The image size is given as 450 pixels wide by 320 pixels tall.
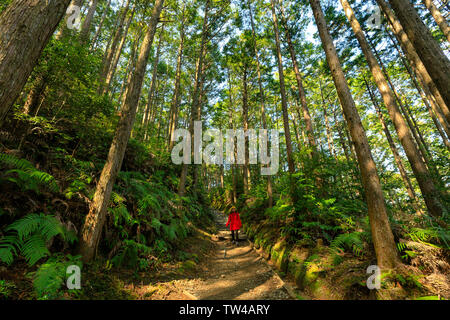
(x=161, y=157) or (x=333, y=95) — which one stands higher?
(x=333, y=95)

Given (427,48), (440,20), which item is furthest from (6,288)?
(440,20)

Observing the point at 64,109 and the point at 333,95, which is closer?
the point at 64,109

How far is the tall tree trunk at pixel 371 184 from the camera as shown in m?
3.24

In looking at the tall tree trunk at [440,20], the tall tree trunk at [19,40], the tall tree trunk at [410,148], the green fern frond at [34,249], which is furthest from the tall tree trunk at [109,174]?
the tall tree trunk at [440,20]

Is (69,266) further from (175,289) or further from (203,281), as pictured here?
(203,281)

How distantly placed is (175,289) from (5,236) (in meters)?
3.01

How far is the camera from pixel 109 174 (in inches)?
159

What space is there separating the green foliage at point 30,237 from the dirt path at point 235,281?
265 centimetres

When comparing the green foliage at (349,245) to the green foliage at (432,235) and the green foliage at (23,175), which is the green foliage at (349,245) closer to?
the green foliage at (432,235)

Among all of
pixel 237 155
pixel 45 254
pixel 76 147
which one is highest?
pixel 237 155

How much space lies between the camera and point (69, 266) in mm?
2723

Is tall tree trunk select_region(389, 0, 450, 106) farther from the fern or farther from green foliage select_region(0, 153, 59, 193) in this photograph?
green foliage select_region(0, 153, 59, 193)
